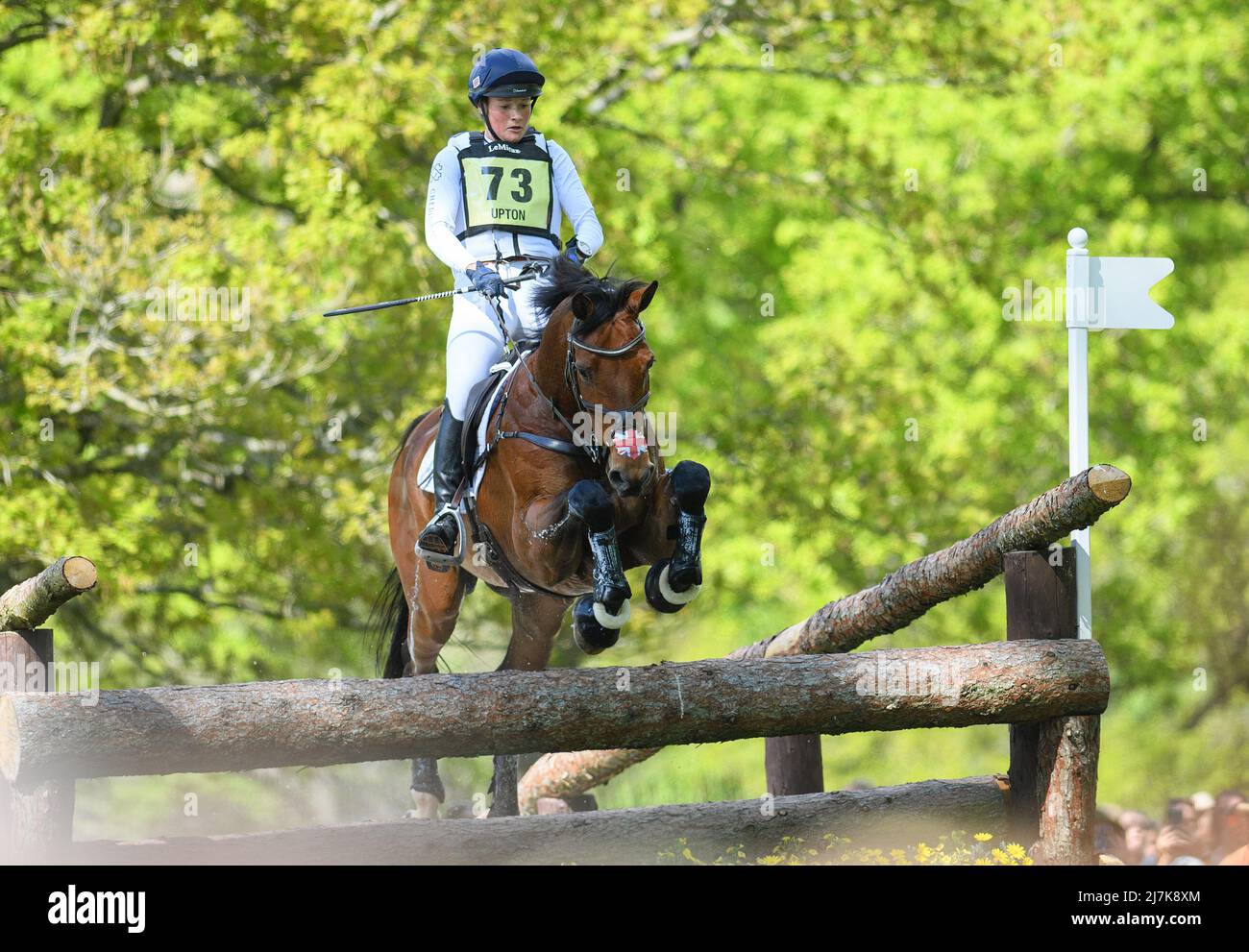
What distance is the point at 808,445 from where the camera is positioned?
14.6m

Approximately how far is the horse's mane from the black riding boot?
A: 63 cm

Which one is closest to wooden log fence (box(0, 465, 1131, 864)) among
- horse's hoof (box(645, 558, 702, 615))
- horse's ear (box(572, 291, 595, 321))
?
horse's hoof (box(645, 558, 702, 615))

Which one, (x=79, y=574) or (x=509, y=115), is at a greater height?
(x=509, y=115)

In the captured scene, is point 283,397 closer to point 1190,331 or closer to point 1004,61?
point 1004,61

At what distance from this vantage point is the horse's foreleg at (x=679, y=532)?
541 cm

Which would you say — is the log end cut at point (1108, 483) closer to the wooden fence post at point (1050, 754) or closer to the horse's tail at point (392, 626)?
the wooden fence post at point (1050, 754)

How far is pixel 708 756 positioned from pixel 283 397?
12.1 metres

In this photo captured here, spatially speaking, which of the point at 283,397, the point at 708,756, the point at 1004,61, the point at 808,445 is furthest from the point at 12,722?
the point at 708,756

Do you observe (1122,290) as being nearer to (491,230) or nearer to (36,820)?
(491,230)

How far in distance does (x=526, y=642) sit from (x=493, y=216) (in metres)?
1.96

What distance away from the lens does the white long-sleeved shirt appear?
6336 millimetres

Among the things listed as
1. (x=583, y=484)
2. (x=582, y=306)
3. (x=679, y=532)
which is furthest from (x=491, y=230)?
(x=679, y=532)

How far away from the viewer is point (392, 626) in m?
8.04

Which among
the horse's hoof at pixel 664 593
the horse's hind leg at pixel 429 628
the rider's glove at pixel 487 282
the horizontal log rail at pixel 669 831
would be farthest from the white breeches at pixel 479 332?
the horizontal log rail at pixel 669 831
